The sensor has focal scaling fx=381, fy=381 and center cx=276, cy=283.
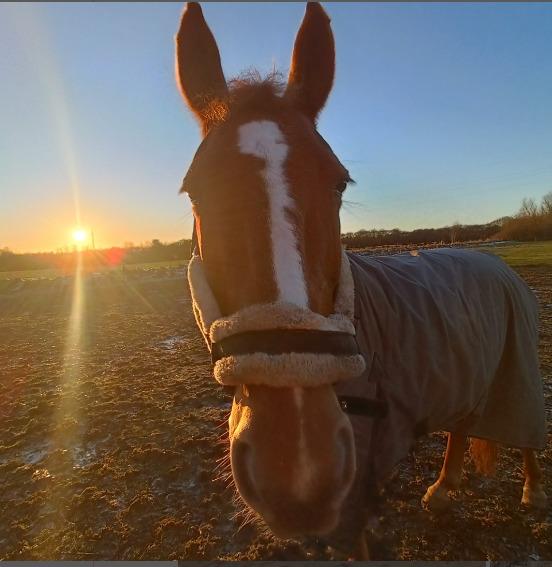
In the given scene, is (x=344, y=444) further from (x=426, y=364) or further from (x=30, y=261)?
(x=30, y=261)

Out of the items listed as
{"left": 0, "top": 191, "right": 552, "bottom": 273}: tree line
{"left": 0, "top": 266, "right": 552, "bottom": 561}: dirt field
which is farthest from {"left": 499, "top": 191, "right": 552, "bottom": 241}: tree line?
{"left": 0, "top": 266, "right": 552, "bottom": 561}: dirt field

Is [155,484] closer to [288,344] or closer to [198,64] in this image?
[288,344]

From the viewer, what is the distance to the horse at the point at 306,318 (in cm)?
121

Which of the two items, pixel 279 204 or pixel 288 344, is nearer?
pixel 288 344

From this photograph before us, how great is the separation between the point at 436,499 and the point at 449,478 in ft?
0.71

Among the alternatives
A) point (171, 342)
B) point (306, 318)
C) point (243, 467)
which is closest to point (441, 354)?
point (306, 318)

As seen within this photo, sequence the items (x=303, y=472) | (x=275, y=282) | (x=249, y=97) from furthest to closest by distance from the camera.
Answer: (x=249, y=97) < (x=275, y=282) < (x=303, y=472)

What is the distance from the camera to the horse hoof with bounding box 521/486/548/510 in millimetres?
3135

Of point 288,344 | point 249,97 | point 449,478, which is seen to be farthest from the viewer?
point 449,478

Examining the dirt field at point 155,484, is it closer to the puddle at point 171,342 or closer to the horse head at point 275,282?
the puddle at point 171,342

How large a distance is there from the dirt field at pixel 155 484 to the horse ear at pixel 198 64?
10.0 feet

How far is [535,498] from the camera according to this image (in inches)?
125

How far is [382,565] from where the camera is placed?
2.63 m

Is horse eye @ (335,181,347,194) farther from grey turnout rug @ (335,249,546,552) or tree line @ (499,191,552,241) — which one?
tree line @ (499,191,552,241)
